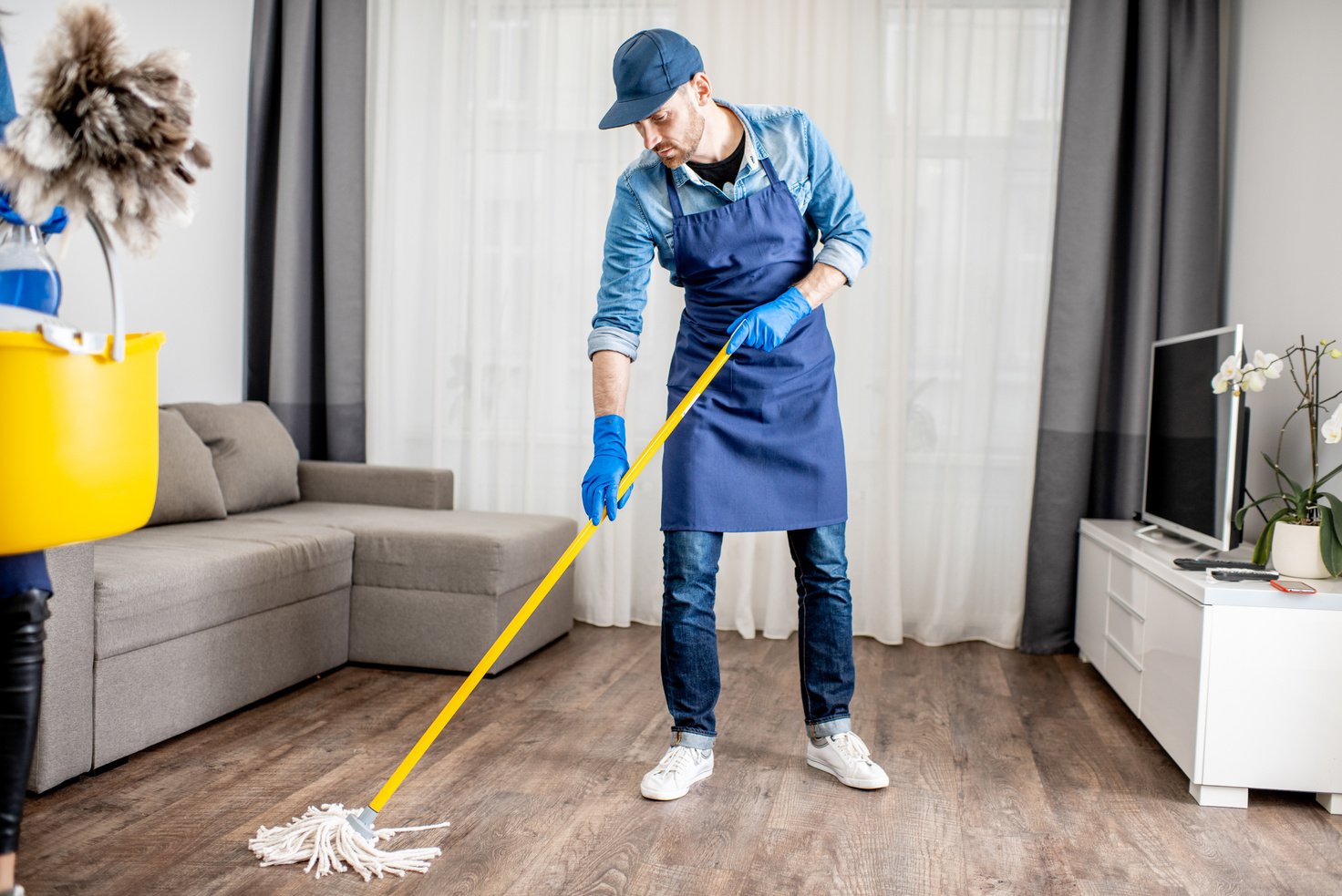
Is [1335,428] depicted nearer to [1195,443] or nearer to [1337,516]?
[1337,516]

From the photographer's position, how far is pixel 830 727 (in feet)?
7.36

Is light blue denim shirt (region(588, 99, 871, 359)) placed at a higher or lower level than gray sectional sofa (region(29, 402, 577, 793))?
higher

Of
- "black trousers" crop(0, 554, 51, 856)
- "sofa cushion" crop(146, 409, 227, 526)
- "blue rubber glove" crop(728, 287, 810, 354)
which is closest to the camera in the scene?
"black trousers" crop(0, 554, 51, 856)

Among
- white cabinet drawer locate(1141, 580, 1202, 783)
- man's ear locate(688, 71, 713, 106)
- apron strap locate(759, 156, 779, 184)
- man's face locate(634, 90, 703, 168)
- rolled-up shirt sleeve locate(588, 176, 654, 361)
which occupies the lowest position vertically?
white cabinet drawer locate(1141, 580, 1202, 783)

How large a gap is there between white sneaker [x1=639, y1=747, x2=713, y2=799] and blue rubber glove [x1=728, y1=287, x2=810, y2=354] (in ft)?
2.55

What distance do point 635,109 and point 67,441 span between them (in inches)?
43.5

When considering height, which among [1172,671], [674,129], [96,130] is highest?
[674,129]

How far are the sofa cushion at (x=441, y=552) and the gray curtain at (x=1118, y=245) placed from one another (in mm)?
1589

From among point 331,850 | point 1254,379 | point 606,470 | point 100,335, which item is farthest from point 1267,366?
point 100,335

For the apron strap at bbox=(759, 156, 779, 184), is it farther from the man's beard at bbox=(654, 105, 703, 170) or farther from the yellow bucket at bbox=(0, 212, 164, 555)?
the yellow bucket at bbox=(0, 212, 164, 555)

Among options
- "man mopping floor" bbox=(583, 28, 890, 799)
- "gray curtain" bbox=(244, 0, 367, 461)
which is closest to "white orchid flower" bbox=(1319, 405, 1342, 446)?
"man mopping floor" bbox=(583, 28, 890, 799)

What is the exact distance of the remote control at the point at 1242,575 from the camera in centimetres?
227

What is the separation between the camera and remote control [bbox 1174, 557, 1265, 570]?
2410 millimetres

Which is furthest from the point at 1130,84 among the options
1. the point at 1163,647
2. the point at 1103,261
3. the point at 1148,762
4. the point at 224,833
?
the point at 224,833
